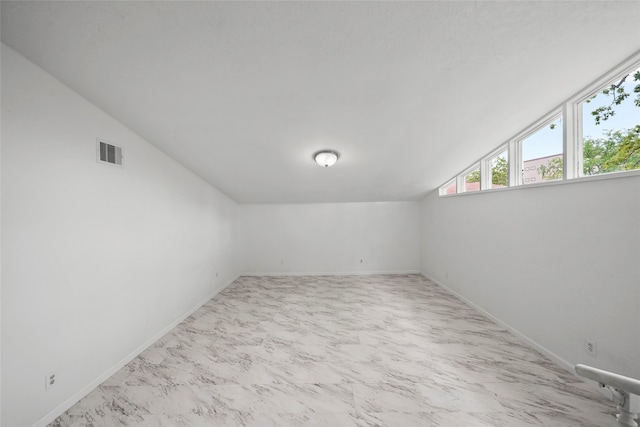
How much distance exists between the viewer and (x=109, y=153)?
2148 mm

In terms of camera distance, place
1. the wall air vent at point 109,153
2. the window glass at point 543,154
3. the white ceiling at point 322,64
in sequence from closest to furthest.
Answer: the white ceiling at point 322,64, the wall air vent at point 109,153, the window glass at point 543,154

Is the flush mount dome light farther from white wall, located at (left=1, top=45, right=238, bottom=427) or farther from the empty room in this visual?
white wall, located at (left=1, top=45, right=238, bottom=427)

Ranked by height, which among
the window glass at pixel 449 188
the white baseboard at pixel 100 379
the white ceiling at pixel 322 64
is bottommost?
the white baseboard at pixel 100 379

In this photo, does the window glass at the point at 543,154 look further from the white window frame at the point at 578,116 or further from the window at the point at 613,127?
the window at the point at 613,127

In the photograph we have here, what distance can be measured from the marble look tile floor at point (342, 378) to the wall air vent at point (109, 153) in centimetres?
198

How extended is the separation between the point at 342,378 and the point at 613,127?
310 centimetres

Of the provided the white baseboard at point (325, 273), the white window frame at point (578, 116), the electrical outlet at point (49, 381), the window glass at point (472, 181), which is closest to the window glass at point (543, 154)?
the white window frame at point (578, 116)

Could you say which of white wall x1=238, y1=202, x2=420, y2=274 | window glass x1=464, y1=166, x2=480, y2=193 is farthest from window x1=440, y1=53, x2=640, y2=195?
white wall x1=238, y1=202, x2=420, y2=274

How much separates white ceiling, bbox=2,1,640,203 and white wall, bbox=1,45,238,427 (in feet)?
0.86

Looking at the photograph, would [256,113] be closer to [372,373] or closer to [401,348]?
[372,373]

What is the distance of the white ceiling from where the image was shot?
4.43 feet

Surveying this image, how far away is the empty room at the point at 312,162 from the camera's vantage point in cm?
144

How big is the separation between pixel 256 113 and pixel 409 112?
1.52 metres

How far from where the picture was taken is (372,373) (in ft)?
7.02
